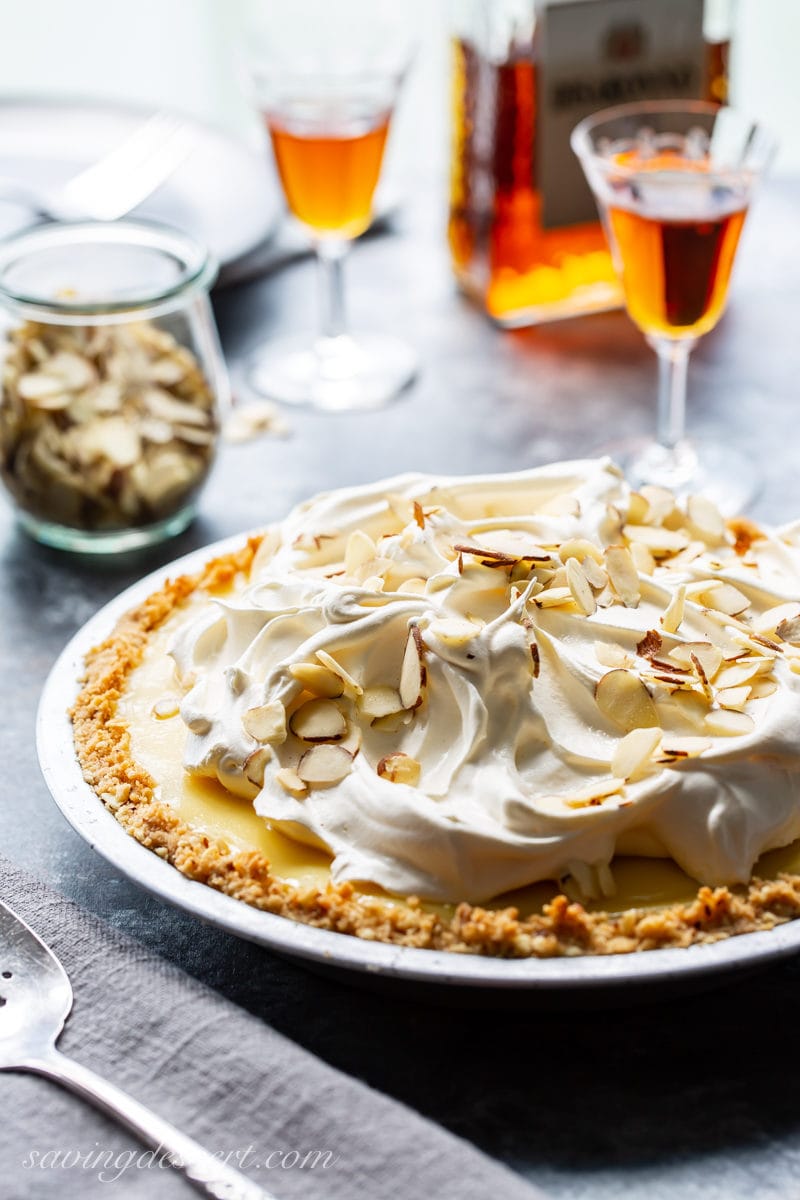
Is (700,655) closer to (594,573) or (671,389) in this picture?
(594,573)

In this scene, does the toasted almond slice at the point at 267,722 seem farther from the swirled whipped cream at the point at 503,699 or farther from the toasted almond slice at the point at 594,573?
the toasted almond slice at the point at 594,573

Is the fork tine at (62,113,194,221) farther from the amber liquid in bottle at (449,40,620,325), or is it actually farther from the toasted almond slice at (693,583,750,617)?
the toasted almond slice at (693,583,750,617)

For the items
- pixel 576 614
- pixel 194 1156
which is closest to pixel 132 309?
pixel 576 614

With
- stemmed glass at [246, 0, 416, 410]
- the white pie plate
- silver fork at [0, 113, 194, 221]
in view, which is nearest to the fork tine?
silver fork at [0, 113, 194, 221]

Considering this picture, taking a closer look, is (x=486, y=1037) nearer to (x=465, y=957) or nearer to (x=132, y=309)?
(x=465, y=957)

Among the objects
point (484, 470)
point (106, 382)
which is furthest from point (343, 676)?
point (484, 470)

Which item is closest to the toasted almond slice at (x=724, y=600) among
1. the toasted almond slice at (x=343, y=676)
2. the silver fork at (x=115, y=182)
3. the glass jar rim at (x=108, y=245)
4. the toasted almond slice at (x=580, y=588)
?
the toasted almond slice at (x=580, y=588)
